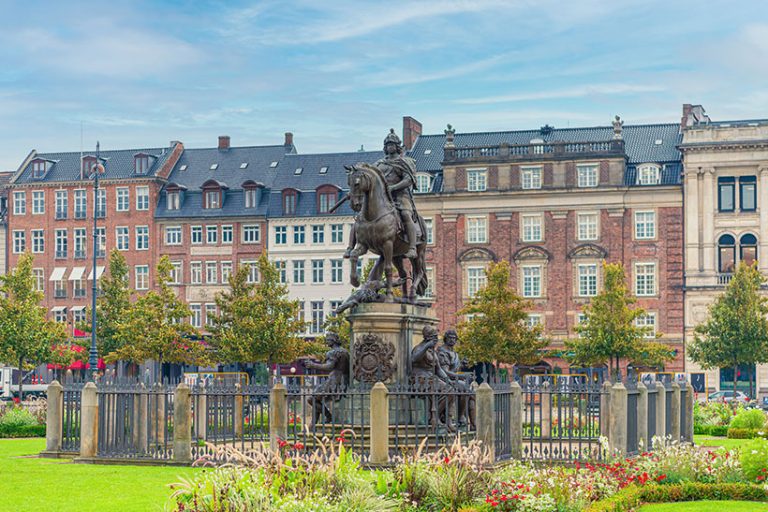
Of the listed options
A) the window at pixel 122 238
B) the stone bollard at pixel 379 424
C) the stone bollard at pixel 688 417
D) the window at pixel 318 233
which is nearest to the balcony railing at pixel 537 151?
the window at pixel 318 233

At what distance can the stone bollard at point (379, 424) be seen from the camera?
23.4 metres

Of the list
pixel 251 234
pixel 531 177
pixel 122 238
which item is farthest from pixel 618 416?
pixel 122 238

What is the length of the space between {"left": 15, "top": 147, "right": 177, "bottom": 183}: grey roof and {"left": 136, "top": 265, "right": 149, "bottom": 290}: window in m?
6.25

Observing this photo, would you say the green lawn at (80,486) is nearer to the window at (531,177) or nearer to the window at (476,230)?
the window at (531,177)

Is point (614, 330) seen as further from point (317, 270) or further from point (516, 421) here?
point (516, 421)

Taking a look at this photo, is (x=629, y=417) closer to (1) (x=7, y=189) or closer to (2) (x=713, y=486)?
(2) (x=713, y=486)

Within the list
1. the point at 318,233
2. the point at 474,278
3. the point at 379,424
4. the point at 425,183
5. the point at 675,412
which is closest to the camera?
the point at 379,424

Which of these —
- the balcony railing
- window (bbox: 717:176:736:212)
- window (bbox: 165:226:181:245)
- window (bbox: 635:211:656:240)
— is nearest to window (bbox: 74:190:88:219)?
window (bbox: 165:226:181:245)

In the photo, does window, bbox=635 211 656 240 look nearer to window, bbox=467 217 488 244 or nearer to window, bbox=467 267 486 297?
window, bbox=467 217 488 244

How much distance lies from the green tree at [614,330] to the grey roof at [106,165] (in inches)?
1360

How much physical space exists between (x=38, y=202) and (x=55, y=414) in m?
67.6

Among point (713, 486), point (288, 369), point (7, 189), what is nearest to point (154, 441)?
point (713, 486)

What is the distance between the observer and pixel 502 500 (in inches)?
650

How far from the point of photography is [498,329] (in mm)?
68125
